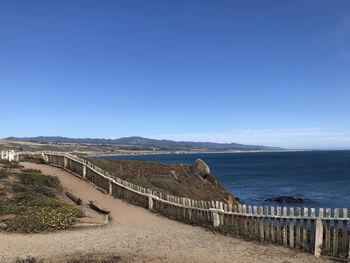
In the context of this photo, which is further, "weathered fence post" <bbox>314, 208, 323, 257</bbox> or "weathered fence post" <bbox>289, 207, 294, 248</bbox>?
"weathered fence post" <bbox>289, 207, 294, 248</bbox>

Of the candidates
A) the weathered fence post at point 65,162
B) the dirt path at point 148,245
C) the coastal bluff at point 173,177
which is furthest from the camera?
the weathered fence post at point 65,162

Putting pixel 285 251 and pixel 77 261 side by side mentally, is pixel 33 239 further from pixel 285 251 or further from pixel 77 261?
pixel 285 251

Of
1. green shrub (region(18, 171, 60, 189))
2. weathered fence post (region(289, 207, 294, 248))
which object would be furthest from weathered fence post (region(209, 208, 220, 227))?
green shrub (region(18, 171, 60, 189))

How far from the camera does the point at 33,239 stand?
14586 millimetres

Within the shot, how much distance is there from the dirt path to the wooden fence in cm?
38

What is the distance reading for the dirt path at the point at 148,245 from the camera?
1251 cm

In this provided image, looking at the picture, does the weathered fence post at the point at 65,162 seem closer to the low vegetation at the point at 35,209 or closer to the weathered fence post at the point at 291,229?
the low vegetation at the point at 35,209

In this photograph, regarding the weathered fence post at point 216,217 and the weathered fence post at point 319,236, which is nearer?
the weathered fence post at point 319,236

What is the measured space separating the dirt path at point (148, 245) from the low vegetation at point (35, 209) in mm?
809

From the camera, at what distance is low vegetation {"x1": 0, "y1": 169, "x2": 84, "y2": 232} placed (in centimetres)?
1605

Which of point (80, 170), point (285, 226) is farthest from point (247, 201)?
point (285, 226)

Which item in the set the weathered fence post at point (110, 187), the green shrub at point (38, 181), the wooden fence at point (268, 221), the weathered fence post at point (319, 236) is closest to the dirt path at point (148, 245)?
the weathered fence post at point (319, 236)

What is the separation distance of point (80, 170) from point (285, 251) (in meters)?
20.4

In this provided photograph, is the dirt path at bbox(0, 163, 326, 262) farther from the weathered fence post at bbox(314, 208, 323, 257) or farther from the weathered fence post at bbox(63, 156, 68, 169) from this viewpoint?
the weathered fence post at bbox(63, 156, 68, 169)
